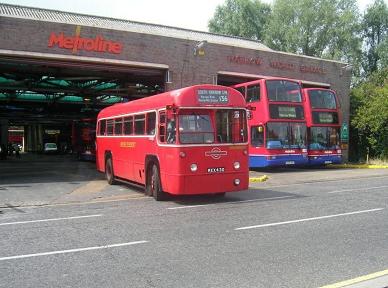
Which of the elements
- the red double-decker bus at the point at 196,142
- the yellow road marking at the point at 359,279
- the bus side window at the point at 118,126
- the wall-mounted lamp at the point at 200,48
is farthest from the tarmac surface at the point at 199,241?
the wall-mounted lamp at the point at 200,48

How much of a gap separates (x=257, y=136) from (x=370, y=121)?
12.4m

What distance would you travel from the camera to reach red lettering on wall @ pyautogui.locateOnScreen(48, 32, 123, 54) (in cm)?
2138

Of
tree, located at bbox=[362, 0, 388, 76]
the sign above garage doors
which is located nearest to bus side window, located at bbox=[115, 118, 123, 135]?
the sign above garage doors

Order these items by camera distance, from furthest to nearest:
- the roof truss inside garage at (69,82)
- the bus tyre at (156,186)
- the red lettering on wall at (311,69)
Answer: the red lettering on wall at (311,69)
the roof truss inside garage at (69,82)
the bus tyre at (156,186)

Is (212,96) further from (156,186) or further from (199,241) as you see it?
(199,241)

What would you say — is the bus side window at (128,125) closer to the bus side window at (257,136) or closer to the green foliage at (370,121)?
the bus side window at (257,136)

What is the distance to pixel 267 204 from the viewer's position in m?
12.5

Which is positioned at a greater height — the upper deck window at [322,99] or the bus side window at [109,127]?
the upper deck window at [322,99]

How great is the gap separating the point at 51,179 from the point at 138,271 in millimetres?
15434

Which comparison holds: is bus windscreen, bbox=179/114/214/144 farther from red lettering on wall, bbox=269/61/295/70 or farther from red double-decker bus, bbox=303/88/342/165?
red lettering on wall, bbox=269/61/295/70

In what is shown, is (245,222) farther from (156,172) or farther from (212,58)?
(212,58)

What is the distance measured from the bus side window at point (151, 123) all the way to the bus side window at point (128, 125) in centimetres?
175

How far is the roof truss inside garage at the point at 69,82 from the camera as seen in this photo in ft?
78.3

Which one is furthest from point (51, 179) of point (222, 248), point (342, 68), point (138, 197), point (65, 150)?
point (65, 150)
